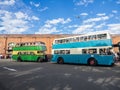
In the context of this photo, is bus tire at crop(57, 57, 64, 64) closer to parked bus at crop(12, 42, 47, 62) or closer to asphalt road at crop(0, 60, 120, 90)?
parked bus at crop(12, 42, 47, 62)

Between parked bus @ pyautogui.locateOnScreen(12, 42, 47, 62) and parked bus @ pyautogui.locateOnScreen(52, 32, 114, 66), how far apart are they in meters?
5.17

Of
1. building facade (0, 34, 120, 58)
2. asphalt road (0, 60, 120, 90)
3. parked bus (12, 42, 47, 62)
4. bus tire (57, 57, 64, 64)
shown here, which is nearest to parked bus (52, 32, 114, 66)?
bus tire (57, 57, 64, 64)

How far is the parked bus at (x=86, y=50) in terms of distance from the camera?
68.7ft

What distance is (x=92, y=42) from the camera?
22266mm

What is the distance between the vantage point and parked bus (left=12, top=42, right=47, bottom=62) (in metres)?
32.0

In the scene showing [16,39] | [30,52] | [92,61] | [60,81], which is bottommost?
[60,81]

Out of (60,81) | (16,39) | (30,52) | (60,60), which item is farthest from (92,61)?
(16,39)

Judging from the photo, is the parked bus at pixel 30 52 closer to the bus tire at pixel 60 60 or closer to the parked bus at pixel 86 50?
the parked bus at pixel 86 50

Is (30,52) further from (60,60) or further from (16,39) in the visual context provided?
(16,39)

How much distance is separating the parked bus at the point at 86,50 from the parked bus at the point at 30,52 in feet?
17.0

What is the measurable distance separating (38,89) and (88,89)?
2318mm

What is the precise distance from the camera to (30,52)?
32750 millimetres

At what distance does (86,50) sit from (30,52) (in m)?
12.9

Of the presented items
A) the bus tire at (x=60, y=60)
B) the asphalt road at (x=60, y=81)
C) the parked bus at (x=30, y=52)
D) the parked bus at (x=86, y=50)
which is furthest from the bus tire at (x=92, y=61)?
the parked bus at (x=30, y=52)
